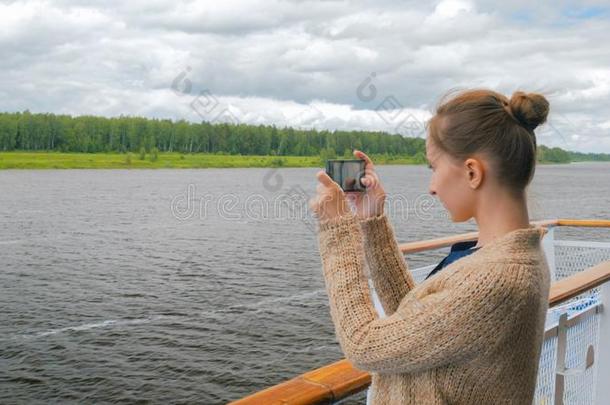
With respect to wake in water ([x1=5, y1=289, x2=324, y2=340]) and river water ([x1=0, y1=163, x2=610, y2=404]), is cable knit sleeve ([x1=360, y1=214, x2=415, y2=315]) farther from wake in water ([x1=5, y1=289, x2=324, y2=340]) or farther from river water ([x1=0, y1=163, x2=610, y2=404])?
wake in water ([x1=5, y1=289, x2=324, y2=340])

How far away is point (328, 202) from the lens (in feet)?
4.34

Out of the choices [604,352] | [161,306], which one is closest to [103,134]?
[161,306]

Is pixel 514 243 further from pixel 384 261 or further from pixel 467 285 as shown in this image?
pixel 384 261

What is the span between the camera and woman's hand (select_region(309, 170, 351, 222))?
1319 millimetres

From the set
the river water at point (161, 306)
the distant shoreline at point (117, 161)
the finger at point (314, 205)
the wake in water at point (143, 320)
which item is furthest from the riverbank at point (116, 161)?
the finger at point (314, 205)

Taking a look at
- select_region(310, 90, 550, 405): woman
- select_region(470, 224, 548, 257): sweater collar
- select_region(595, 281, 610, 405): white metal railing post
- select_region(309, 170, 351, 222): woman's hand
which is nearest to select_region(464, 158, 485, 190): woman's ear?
select_region(310, 90, 550, 405): woman

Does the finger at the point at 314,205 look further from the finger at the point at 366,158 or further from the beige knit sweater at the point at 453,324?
the finger at the point at 366,158

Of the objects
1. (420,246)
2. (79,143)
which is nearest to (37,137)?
(79,143)

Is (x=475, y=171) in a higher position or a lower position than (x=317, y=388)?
higher

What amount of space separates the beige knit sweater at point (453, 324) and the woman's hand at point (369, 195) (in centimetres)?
25

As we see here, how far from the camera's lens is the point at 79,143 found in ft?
365

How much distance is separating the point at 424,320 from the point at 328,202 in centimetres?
31

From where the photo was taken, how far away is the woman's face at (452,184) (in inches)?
51.1

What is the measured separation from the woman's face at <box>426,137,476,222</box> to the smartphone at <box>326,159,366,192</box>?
21 centimetres
